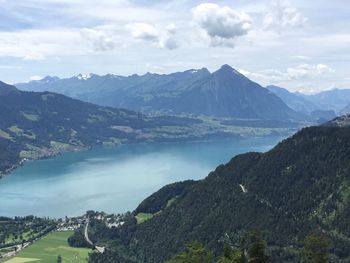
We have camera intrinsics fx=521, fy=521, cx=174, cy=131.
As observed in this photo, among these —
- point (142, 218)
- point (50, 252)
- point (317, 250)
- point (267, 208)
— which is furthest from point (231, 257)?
point (142, 218)

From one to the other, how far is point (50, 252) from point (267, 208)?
72486mm

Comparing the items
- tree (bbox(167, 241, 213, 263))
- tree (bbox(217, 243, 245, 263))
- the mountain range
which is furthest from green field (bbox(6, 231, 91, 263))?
tree (bbox(167, 241, 213, 263))

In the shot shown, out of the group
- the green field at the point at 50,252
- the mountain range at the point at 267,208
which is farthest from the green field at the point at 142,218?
the green field at the point at 50,252

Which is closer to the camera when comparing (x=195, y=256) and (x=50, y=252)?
(x=195, y=256)

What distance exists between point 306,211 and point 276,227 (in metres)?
13.1

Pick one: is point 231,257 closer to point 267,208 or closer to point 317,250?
point 317,250

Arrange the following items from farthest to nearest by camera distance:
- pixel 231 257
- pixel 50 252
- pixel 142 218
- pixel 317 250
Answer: pixel 142 218 < pixel 50 252 < pixel 317 250 < pixel 231 257

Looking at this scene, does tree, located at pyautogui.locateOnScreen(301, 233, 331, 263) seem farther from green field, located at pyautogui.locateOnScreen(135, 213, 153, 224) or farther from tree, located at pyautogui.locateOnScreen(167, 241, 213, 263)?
green field, located at pyautogui.locateOnScreen(135, 213, 153, 224)

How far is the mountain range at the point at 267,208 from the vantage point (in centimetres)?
14800

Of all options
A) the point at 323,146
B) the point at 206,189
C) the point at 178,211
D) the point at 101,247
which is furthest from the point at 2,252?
the point at 323,146

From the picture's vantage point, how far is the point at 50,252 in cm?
17200

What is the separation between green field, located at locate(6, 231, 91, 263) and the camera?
16388 centimetres

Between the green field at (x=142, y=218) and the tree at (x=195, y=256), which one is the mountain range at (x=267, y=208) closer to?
the green field at (x=142, y=218)

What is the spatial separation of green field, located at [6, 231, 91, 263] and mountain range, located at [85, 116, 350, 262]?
396 inches
